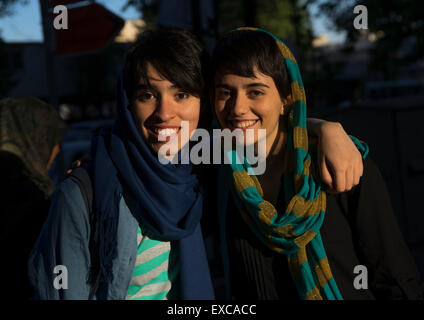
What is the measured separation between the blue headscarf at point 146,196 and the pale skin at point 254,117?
0.30ft

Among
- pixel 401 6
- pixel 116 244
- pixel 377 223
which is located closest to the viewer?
pixel 377 223

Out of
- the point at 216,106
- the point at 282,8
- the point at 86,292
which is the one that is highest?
the point at 282,8

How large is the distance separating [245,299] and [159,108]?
0.98m

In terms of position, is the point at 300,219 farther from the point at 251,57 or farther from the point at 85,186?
the point at 85,186

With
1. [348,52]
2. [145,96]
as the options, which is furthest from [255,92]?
[348,52]

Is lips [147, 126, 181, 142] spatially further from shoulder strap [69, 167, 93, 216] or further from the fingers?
the fingers

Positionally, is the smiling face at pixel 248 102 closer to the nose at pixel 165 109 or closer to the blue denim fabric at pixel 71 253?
the nose at pixel 165 109

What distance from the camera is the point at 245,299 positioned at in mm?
1956

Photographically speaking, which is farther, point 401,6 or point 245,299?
point 401,6

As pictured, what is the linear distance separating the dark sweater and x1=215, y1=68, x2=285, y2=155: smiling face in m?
0.35

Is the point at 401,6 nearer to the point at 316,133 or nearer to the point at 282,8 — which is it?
the point at 316,133

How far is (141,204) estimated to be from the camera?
1.97 meters

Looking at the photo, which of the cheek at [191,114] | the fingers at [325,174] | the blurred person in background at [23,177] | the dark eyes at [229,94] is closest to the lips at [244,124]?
the dark eyes at [229,94]
